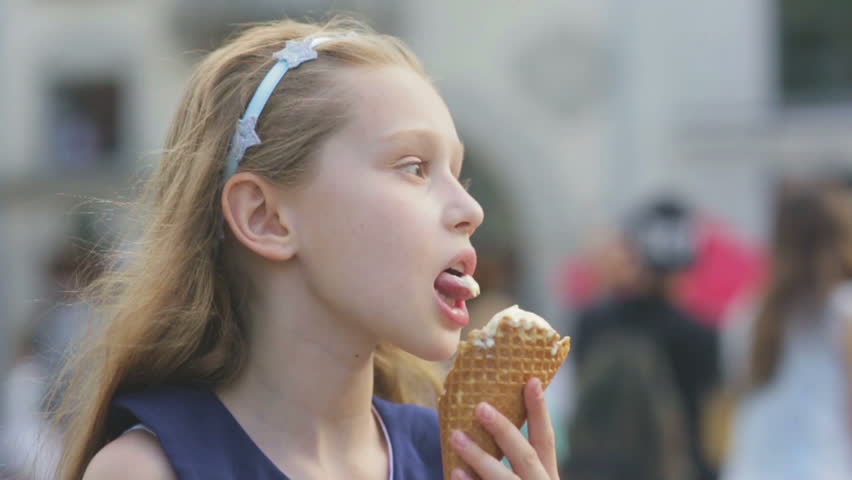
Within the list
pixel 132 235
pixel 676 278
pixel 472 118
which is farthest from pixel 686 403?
pixel 472 118

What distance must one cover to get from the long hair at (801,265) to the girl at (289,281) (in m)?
3.05

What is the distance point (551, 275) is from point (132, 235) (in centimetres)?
1232

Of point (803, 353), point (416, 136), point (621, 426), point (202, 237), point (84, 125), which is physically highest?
point (416, 136)

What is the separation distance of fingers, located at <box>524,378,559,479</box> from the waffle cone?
0.04ft

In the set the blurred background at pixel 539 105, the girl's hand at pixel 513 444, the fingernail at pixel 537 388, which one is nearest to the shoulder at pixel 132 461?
the girl's hand at pixel 513 444

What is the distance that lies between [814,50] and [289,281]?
13.4 m

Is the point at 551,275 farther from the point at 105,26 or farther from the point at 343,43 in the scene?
the point at 343,43

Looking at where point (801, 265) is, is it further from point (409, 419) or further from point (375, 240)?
point (375, 240)

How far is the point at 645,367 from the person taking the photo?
469cm

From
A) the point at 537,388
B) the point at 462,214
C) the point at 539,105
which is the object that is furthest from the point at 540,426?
the point at 539,105

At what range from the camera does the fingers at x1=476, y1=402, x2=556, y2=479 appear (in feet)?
5.42

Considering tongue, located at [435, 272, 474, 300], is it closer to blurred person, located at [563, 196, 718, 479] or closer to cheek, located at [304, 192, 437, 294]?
cheek, located at [304, 192, 437, 294]

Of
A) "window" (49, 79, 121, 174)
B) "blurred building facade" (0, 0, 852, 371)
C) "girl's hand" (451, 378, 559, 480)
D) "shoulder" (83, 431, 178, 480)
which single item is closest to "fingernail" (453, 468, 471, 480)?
"girl's hand" (451, 378, 559, 480)

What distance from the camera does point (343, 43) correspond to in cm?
184
